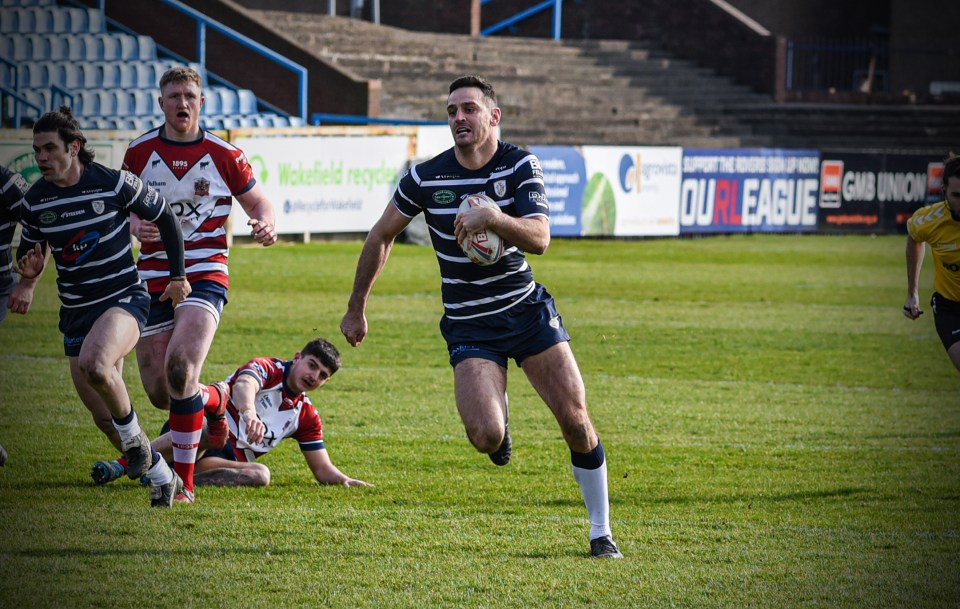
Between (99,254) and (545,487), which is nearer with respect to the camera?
(99,254)

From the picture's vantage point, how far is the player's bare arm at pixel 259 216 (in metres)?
7.44

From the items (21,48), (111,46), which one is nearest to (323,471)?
(21,48)

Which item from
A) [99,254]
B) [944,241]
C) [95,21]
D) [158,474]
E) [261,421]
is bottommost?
[158,474]

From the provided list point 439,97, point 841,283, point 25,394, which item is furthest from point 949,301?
point 439,97

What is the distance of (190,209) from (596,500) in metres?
2.93

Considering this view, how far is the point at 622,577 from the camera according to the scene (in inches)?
229

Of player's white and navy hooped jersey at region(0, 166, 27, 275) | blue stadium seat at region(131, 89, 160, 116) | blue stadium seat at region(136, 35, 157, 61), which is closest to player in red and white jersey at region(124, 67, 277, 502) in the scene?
player's white and navy hooped jersey at region(0, 166, 27, 275)

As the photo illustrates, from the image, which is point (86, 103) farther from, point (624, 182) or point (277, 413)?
point (277, 413)

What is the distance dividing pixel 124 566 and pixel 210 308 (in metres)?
1.96

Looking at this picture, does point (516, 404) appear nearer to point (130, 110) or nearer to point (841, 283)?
point (841, 283)

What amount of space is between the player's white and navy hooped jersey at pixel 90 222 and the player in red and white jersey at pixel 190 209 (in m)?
0.27

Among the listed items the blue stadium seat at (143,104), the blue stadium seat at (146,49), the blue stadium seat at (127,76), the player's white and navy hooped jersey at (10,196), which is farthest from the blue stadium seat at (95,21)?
the player's white and navy hooped jersey at (10,196)

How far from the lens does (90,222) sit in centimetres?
716

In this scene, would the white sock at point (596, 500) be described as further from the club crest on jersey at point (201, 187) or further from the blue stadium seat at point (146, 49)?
the blue stadium seat at point (146, 49)
